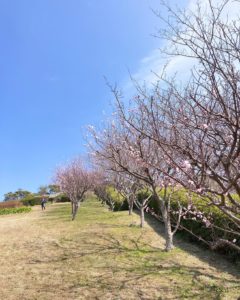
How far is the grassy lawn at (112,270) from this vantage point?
A: 7.73m

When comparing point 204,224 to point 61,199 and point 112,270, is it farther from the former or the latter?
point 61,199

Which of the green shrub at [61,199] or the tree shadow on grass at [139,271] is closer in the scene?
the tree shadow on grass at [139,271]

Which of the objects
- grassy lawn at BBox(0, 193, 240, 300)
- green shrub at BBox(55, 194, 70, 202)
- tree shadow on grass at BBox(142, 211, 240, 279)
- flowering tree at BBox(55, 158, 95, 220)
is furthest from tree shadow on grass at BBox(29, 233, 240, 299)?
green shrub at BBox(55, 194, 70, 202)

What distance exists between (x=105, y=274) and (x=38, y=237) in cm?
662

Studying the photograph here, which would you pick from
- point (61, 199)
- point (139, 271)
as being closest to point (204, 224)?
point (139, 271)

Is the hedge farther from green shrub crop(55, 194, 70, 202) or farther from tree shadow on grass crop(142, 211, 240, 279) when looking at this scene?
green shrub crop(55, 194, 70, 202)

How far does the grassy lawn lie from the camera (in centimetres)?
773

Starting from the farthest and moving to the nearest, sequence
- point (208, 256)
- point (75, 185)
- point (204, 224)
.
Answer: point (75, 185), point (204, 224), point (208, 256)

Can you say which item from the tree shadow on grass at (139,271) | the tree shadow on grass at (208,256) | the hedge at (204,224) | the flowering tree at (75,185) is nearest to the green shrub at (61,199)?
the flowering tree at (75,185)

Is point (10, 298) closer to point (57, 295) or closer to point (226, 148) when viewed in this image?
point (57, 295)

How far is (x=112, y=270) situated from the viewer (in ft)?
30.5

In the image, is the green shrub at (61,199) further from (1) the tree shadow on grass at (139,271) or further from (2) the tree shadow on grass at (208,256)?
(1) the tree shadow on grass at (139,271)

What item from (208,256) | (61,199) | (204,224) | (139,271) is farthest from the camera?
(61,199)

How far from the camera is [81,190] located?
75.2 ft
